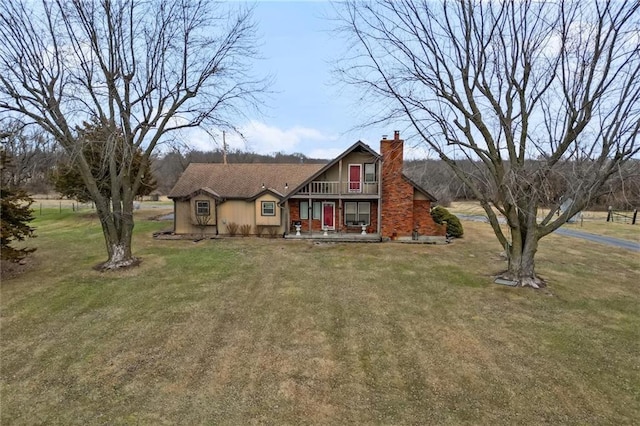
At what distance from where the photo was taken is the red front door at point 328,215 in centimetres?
2164

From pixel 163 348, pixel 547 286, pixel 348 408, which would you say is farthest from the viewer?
pixel 547 286

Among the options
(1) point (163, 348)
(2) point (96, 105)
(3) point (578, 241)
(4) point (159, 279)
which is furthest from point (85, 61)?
(3) point (578, 241)

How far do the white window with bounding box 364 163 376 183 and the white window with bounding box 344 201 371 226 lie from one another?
1500 mm

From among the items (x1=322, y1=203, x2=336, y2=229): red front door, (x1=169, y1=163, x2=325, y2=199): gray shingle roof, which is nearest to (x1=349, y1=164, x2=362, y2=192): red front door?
(x1=322, y1=203, x2=336, y2=229): red front door

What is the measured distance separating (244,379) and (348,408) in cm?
208

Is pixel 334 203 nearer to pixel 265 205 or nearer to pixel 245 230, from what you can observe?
pixel 265 205

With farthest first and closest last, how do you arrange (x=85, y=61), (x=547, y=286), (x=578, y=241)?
1. (x=578, y=241)
2. (x=85, y=61)
3. (x=547, y=286)

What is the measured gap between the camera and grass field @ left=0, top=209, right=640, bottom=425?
5.92 meters

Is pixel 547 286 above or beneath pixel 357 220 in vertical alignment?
beneath

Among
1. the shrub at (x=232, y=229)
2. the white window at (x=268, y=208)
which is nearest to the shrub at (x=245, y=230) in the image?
the shrub at (x=232, y=229)

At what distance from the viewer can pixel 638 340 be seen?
27.2 ft

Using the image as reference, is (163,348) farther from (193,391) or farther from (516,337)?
(516,337)

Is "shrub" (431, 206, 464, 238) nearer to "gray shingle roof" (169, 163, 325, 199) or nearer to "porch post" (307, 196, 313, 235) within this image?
"porch post" (307, 196, 313, 235)

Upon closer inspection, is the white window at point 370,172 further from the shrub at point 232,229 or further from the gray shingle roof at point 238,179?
the shrub at point 232,229
